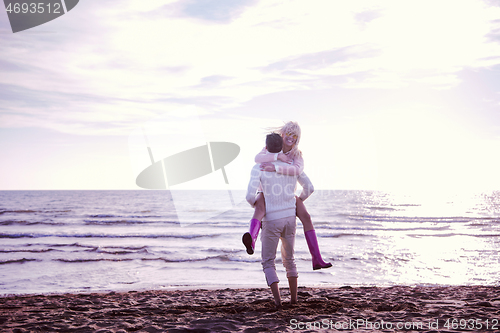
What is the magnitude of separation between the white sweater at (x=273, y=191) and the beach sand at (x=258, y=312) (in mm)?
1128

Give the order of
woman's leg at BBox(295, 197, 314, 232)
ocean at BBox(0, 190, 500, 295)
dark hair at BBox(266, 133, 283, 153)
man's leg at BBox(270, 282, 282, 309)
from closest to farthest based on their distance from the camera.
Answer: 1. dark hair at BBox(266, 133, 283, 153)
2. man's leg at BBox(270, 282, 282, 309)
3. woman's leg at BBox(295, 197, 314, 232)
4. ocean at BBox(0, 190, 500, 295)

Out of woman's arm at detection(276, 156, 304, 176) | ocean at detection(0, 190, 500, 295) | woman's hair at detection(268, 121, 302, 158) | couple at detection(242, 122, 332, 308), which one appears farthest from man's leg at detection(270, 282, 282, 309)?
ocean at detection(0, 190, 500, 295)

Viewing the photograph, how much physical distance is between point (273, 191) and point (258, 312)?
1440 millimetres

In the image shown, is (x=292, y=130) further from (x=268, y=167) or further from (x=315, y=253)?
(x=315, y=253)

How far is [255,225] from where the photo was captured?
380 cm

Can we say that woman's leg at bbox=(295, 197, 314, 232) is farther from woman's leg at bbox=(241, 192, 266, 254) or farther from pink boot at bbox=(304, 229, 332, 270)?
woman's leg at bbox=(241, 192, 266, 254)

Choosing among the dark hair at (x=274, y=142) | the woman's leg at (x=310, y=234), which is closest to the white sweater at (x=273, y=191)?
the woman's leg at (x=310, y=234)

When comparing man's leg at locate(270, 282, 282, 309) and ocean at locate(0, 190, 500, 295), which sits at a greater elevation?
man's leg at locate(270, 282, 282, 309)

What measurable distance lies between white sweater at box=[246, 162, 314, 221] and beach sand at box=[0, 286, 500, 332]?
113 centimetres

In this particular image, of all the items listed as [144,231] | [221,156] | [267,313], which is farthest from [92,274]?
[144,231]

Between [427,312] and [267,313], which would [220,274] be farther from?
[427,312]

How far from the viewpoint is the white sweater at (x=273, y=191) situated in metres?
3.90

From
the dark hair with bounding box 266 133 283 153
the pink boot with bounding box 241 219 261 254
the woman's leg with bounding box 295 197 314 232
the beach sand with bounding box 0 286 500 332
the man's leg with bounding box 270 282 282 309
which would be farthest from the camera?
the woman's leg with bounding box 295 197 314 232

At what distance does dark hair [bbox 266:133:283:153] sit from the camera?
383cm
